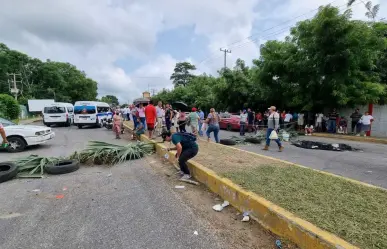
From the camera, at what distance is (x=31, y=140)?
930cm

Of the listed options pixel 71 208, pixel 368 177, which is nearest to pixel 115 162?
pixel 71 208

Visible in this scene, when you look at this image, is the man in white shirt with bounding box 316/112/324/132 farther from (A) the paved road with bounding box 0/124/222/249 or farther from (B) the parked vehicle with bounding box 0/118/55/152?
(B) the parked vehicle with bounding box 0/118/55/152

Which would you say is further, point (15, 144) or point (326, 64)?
point (326, 64)

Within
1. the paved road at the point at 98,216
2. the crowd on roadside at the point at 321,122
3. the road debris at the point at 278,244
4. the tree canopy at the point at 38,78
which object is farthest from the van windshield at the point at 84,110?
the tree canopy at the point at 38,78

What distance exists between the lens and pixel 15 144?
9.08 m

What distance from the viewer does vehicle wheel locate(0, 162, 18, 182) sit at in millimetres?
5539

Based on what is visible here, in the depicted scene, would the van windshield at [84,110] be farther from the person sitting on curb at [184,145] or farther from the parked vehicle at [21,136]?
the person sitting on curb at [184,145]

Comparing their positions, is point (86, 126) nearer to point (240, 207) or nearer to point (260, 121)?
point (260, 121)

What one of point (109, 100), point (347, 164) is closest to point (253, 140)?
point (347, 164)

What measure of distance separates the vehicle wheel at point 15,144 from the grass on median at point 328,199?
8.32 meters

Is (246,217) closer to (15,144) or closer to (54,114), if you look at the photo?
(15,144)

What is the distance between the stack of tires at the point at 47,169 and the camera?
5.66m

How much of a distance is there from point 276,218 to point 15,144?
32.1 feet

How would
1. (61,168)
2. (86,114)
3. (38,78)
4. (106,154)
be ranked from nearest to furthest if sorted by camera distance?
(61,168) → (106,154) → (86,114) → (38,78)
